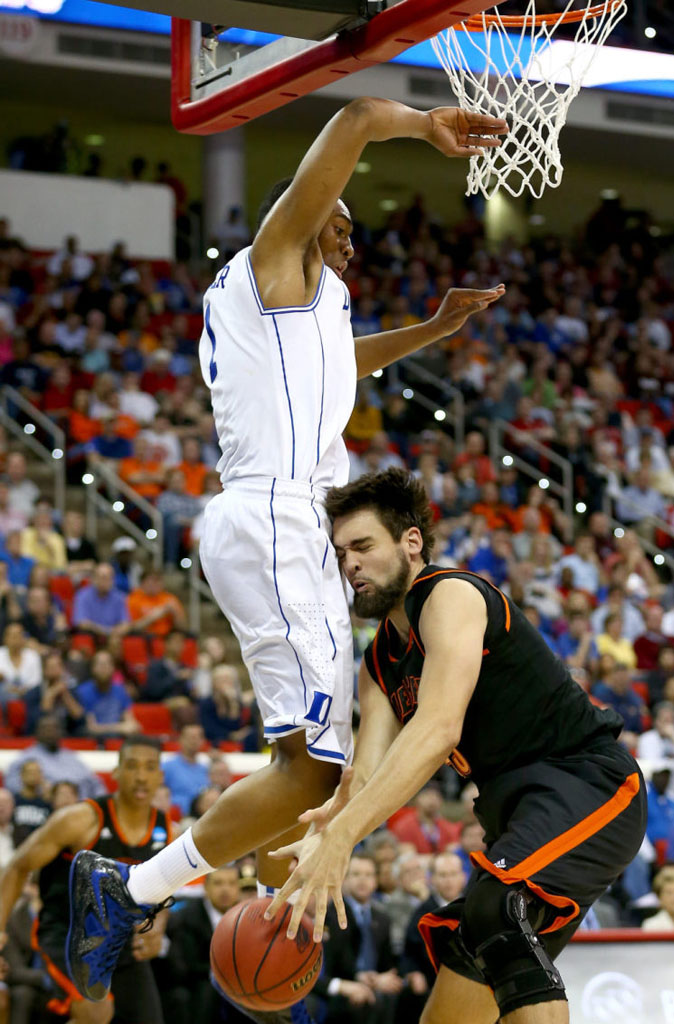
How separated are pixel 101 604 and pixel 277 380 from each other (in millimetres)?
6642

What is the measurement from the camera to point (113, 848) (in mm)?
6328

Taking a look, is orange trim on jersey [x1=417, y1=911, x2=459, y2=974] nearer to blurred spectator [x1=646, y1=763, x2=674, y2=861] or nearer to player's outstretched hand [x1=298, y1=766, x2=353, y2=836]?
player's outstretched hand [x1=298, y1=766, x2=353, y2=836]

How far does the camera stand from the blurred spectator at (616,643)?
1178 centimetres

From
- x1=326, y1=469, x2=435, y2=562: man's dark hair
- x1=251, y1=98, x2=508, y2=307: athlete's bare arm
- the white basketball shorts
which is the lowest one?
the white basketball shorts

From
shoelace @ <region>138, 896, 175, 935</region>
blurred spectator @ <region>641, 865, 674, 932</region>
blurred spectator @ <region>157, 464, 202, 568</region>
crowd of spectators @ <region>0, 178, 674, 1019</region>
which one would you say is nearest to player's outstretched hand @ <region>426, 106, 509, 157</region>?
shoelace @ <region>138, 896, 175, 935</region>

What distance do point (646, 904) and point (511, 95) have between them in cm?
560

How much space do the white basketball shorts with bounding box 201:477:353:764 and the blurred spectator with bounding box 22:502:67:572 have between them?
22.8 ft

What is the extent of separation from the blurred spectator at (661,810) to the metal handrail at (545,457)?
478cm

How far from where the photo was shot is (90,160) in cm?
1758

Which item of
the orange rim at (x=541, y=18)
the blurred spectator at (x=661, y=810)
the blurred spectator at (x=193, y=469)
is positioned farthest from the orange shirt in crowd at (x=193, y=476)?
the orange rim at (x=541, y=18)

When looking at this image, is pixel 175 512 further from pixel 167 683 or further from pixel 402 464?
pixel 402 464

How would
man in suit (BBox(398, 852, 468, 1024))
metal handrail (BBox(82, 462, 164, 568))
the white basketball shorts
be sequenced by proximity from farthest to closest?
metal handrail (BBox(82, 462, 164, 568)), man in suit (BBox(398, 852, 468, 1024)), the white basketball shorts

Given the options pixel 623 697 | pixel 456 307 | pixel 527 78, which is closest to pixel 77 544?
pixel 623 697

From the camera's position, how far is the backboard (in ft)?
13.0
